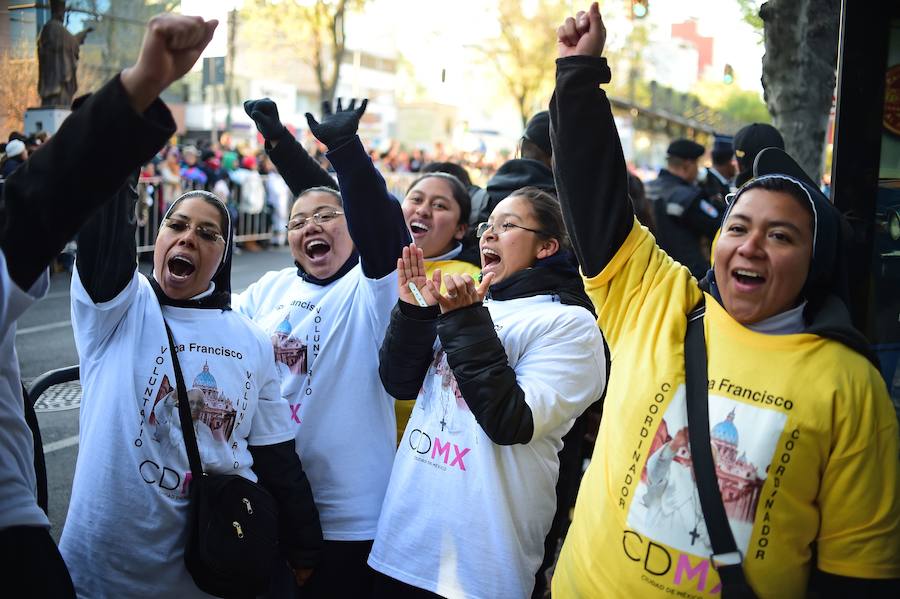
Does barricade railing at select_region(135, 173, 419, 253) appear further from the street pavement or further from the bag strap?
the bag strap

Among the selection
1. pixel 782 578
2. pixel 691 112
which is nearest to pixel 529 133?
pixel 782 578

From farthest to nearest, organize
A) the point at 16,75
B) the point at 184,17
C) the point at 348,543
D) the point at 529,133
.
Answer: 1. the point at 16,75
2. the point at 529,133
3. the point at 348,543
4. the point at 184,17

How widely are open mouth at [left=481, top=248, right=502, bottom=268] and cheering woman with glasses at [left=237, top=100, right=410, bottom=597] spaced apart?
0.30 m

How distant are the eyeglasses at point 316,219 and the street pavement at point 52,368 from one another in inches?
94.0

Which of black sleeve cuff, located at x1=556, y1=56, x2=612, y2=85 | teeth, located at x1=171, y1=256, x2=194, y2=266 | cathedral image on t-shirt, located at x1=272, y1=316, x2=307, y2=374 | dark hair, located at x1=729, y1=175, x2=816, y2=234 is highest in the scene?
black sleeve cuff, located at x1=556, y1=56, x2=612, y2=85

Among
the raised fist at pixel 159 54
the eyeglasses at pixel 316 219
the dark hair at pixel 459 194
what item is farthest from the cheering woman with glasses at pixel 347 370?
the raised fist at pixel 159 54

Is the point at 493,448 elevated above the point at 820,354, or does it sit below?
below

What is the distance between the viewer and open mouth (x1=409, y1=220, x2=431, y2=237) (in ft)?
12.6

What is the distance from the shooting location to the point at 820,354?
84.1 inches

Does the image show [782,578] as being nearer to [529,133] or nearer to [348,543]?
[348,543]

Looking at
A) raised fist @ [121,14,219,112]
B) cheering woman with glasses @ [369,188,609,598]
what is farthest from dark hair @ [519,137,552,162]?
raised fist @ [121,14,219,112]

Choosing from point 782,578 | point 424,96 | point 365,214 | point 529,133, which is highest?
A: point 424,96

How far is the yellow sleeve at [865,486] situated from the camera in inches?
80.7

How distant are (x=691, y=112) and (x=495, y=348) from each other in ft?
151
